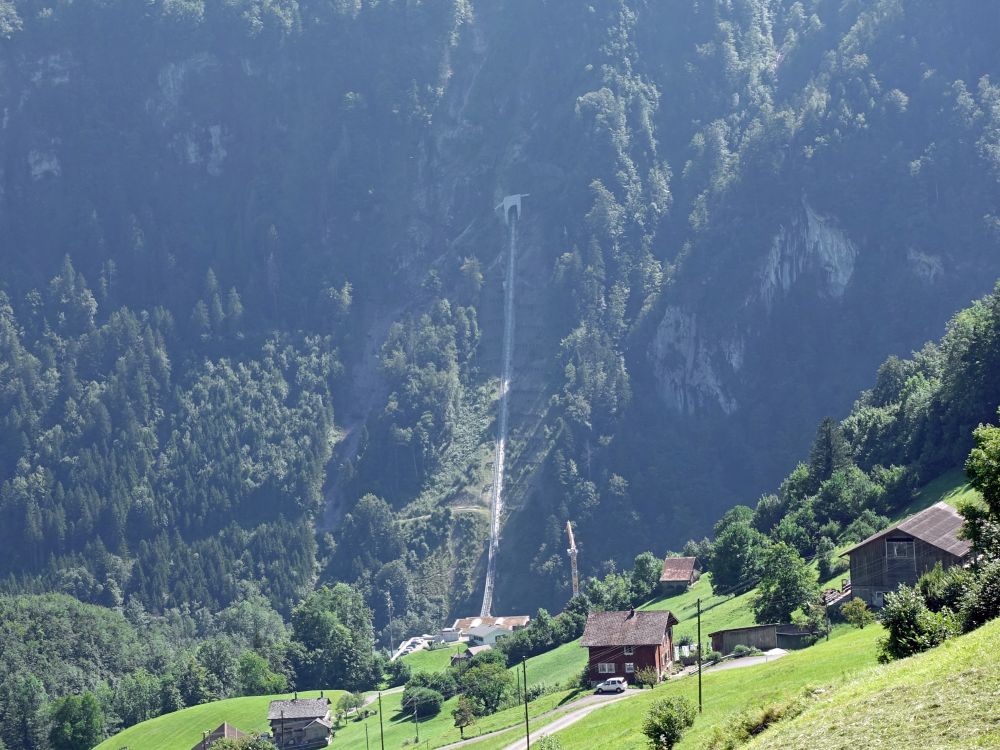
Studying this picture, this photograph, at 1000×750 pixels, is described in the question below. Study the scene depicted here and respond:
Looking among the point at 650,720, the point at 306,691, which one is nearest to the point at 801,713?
the point at 650,720

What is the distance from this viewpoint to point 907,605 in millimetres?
49812

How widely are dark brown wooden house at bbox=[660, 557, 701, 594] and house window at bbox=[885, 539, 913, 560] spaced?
145 feet

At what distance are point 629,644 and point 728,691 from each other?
28.6 meters

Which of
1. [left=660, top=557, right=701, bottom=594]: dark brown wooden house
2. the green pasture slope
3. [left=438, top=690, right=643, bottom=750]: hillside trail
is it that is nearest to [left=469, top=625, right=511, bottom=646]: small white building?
the green pasture slope

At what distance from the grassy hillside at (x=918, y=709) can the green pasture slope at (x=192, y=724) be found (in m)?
87.7

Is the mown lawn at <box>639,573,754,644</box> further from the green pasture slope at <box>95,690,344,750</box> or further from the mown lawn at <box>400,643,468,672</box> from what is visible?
the green pasture slope at <box>95,690,344,750</box>

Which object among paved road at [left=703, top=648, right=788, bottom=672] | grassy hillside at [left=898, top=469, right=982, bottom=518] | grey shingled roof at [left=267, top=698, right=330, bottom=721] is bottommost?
grey shingled roof at [left=267, top=698, right=330, bottom=721]

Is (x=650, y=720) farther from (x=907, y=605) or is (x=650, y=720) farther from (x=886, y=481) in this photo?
(x=886, y=481)

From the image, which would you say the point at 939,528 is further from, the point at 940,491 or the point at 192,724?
the point at 192,724

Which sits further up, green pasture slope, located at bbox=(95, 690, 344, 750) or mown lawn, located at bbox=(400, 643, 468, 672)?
mown lawn, located at bbox=(400, 643, 468, 672)

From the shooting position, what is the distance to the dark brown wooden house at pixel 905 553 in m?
80.9

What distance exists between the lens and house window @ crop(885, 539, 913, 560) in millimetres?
83375

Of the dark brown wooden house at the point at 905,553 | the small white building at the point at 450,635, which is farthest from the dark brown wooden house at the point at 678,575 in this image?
the dark brown wooden house at the point at 905,553

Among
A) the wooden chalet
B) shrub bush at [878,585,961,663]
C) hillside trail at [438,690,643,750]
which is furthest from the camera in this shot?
the wooden chalet
